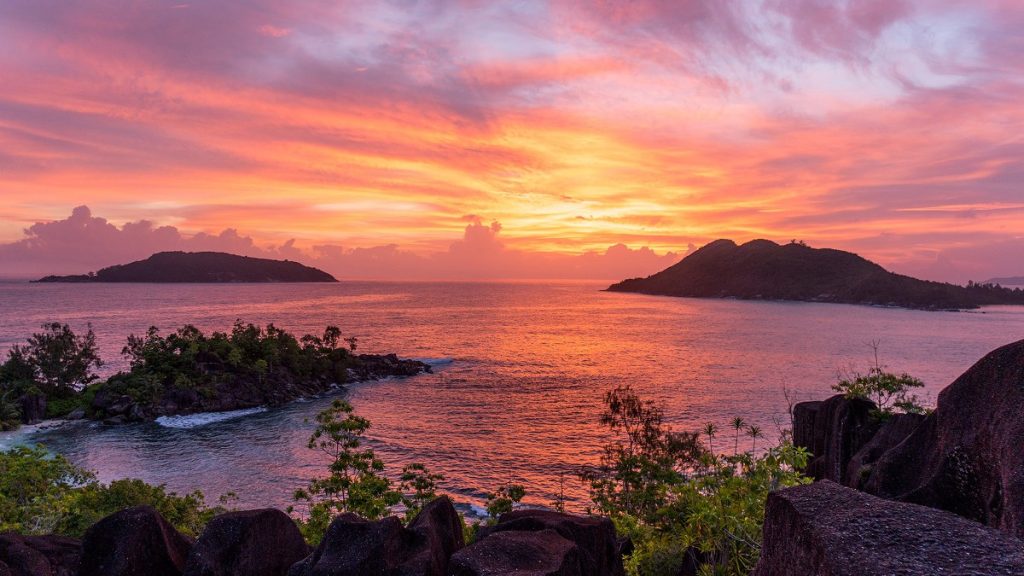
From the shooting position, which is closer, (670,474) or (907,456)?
(907,456)

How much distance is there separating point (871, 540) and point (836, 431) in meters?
19.3

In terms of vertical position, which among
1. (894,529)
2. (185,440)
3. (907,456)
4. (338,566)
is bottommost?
(185,440)

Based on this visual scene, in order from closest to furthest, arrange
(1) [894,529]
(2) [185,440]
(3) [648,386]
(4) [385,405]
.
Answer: (1) [894,529], (2) [185,440], (4) [385,405], (3) [648,386]

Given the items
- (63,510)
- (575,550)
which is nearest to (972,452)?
(575,550)

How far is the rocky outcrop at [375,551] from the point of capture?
10695mm

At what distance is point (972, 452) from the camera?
36.4 feet

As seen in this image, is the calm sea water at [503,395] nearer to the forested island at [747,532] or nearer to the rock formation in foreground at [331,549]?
the forested island at [747,532]

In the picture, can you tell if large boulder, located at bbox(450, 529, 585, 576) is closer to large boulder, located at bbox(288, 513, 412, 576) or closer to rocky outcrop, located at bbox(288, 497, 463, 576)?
rocky outcrop, located at bbox(288, 497, 463, 576)

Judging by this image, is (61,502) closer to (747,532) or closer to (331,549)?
(331,549)

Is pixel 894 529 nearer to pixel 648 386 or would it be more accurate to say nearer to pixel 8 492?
pixel 8 492

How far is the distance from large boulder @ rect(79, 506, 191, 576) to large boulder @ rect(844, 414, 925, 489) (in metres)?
19.1

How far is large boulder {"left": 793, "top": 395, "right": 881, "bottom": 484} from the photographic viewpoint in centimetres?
2047

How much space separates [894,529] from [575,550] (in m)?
7.55

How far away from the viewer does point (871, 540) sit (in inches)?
190
